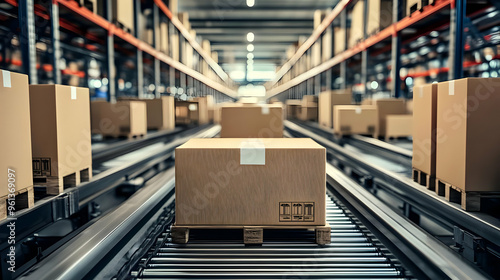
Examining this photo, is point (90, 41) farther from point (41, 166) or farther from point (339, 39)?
point (41, 166)

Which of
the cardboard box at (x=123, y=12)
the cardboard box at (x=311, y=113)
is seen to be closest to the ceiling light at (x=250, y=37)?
the cardboard box at (x=311, y=113)

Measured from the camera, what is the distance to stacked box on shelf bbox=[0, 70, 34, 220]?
1.81 meters

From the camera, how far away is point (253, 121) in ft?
11.7

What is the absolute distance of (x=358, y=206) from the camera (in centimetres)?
260

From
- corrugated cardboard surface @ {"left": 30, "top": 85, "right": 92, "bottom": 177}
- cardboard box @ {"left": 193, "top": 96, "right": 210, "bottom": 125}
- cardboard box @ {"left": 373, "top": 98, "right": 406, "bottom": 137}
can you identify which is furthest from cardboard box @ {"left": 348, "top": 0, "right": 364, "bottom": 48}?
corrugated cardboard surface @ {"left": 30, "top": 85, "right": 92, "bottom": 177}

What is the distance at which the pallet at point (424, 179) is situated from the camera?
2482 millimetres

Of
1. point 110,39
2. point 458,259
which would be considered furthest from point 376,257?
point 110,39

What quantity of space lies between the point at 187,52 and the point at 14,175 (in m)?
10.3

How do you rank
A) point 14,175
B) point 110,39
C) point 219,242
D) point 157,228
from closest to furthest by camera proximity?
point 14,175
point 219,242
point 157,228
point 110,39

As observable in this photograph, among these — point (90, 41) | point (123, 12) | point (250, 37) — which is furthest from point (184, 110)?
point (250, 37)

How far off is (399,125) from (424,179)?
2546 millimetres

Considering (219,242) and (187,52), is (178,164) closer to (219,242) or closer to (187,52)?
(219,242)

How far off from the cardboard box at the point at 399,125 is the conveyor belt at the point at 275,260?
10.7 ft

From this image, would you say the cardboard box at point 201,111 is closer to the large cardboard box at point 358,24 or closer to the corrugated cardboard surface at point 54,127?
the large cardboard box at point 358,24
